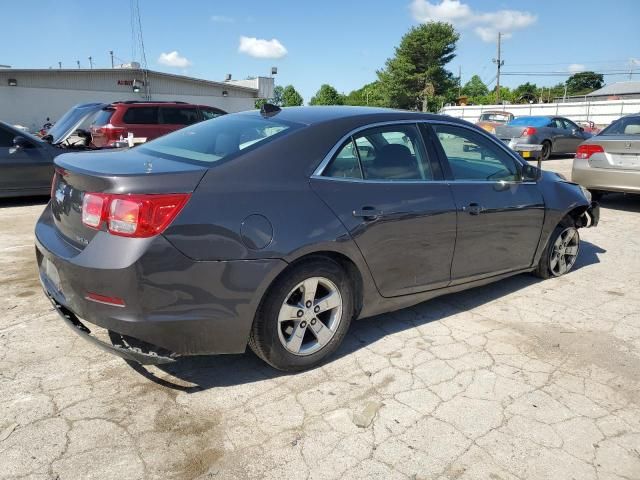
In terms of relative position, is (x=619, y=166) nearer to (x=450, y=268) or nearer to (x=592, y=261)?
(x=592, y=261)

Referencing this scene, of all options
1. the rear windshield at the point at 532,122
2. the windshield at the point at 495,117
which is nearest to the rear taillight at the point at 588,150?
the rear windshield at the point at 532,122

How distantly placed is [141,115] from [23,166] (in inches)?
119

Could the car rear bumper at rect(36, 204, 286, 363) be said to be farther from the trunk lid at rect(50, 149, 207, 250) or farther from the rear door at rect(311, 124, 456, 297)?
the rear door at rect(311, 124, 456, 297)

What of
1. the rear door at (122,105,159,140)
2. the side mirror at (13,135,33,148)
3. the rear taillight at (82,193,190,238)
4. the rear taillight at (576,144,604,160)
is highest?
the rear door at (122,105,159,140)

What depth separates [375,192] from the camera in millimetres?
3180

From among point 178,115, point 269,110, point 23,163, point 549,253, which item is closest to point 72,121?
point 178,115

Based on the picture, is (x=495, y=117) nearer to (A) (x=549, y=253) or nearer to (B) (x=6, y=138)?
(A) (x=549, y=253)

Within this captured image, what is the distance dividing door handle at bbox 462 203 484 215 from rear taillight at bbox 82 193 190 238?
2.09 meters

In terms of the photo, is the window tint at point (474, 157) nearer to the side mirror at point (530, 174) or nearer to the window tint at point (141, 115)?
the side mirror at point (530, 174)

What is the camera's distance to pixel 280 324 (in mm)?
2848

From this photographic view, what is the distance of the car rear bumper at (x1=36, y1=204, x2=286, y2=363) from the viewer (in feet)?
7.94

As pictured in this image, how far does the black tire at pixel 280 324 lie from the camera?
276 centimetres

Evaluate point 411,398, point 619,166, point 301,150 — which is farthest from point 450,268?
point 619,166

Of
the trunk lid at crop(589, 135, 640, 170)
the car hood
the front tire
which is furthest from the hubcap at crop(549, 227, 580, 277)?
the car hood
